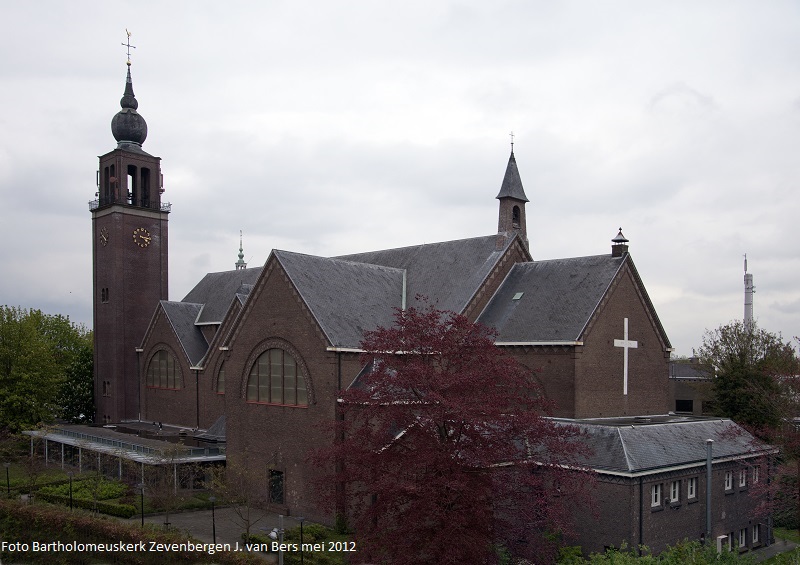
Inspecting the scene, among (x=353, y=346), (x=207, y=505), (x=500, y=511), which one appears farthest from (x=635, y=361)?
(x=207, y=505)

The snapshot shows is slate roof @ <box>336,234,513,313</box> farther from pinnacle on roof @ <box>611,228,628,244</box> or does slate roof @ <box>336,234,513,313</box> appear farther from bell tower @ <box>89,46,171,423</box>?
bell tower @ <box>89,46,171,423</box>

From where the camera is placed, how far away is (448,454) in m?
18.0

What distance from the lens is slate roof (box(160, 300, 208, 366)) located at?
4675 cm

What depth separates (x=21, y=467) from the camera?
138 feet

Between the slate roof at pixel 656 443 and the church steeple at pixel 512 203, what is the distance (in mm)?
13384

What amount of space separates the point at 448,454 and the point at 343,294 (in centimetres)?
1451

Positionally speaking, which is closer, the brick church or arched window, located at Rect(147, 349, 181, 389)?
the brick church

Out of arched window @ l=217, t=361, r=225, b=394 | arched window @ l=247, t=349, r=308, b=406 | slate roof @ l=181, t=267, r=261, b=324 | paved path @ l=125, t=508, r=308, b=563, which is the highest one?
slate roof @ l=181, t=267, r=261, b=324

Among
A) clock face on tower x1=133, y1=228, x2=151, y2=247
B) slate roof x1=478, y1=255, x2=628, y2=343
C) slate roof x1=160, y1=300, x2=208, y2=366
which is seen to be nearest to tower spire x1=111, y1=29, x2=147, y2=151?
clock face on tower x1=133, y1=228, x2=151, y2=247

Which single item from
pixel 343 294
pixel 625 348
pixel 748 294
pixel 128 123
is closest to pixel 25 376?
pixel 128 123

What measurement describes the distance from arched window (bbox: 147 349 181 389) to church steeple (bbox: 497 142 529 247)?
78.3 ft

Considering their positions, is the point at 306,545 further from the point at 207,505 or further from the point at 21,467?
the point at 21,467

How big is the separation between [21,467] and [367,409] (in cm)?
3213

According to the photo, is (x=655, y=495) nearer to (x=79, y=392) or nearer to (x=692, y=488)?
(x=692, y=488)
